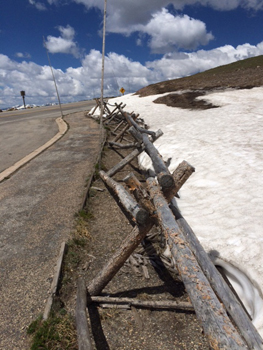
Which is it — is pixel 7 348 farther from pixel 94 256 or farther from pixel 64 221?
pixel 64 221

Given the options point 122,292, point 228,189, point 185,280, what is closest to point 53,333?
point 122,292

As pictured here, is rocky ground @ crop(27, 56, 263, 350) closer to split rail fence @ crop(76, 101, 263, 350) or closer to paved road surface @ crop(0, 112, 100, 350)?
split rail fence @ crop(76, 101, 263, 350)

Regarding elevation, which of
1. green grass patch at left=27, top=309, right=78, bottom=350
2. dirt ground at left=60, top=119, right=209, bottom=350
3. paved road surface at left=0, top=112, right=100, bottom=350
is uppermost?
paved road surface at left=0, top=112, right=100, bottom=350

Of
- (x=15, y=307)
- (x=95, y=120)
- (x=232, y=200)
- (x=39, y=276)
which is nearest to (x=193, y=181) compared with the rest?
(x=232, y=200)

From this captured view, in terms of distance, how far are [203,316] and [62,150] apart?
11432mm

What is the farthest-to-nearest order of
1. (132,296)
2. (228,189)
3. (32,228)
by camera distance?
(228,189) → (32,228) → (132,296)

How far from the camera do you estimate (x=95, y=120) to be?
23.2 metres

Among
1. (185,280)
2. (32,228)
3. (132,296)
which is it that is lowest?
(132,296)

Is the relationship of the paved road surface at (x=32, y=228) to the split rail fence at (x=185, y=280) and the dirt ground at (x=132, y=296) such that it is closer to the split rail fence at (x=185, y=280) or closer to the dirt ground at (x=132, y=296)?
the dirt ground at (x=132, y=296)

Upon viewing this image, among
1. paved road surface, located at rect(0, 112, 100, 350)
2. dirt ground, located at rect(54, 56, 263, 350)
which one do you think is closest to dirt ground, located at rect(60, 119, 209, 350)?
dirt ground, located at rect(54, 56, 263, 350)

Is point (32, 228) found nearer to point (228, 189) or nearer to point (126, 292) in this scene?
point (126, 292)

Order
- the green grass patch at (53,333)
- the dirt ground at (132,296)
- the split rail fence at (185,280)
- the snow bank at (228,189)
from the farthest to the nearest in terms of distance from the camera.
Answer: the snow bank at (228,189)
the dirt ground at (132,296)
the green grass patch at (53,333)
the split rail fence at (185,280)

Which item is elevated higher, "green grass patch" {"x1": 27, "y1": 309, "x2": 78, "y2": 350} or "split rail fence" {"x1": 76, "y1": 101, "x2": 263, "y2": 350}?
"split rail fence" {"x1": 76, "y1": 101, "x2": 263, "y2": 350}

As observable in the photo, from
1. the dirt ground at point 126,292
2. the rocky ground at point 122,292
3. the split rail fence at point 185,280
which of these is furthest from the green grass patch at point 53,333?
the split rail fence at point 185,280
